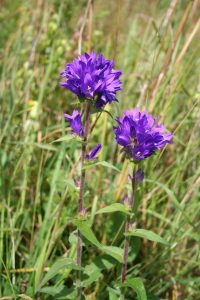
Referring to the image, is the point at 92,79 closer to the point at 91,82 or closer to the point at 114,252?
the point at 91,82

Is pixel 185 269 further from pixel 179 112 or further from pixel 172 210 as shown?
pixel 179 112

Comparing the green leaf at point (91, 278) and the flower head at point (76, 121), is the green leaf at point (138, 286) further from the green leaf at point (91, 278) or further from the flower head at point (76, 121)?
the flower head at point (76, 121)

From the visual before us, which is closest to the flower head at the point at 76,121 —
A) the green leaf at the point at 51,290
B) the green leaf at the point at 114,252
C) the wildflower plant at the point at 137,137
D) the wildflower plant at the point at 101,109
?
the wildflower plant at the point at 101,109

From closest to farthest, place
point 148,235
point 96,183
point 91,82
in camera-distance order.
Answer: point 91,82 < point 148,235 < point 96,183

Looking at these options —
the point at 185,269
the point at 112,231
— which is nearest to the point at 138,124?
the point at 112,231

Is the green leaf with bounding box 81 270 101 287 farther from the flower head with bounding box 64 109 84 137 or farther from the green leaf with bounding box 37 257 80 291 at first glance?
the flower head with bounding box 64 109 84 137

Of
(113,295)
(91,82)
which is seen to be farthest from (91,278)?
(91,82)

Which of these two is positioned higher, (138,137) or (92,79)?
(92,79)
